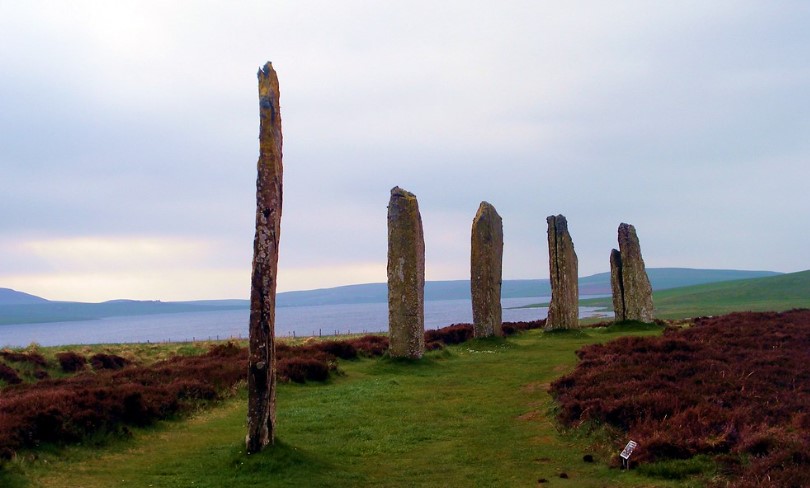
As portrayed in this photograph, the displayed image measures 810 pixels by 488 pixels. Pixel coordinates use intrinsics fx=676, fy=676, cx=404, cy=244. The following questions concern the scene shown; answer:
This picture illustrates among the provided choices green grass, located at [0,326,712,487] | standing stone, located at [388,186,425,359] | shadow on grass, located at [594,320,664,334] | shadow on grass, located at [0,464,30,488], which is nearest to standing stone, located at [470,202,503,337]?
standing stone, located at [388,186,425,359]

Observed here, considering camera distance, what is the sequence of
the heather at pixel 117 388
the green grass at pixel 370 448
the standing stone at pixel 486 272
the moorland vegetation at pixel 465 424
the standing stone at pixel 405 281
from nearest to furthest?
the moorland vegetation at pixel 465 424
the green grass at pixel 370 448
the heather at pixel 117 388
the standing stone at pixel 405 281
the standing stone at pixel 486 272

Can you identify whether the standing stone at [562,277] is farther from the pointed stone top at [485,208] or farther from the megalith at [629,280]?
the pointed stone top at [485,208]

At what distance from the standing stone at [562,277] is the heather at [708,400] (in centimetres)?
1057

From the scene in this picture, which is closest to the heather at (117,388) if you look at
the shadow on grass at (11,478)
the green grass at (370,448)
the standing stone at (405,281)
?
the shadow on grass at (11,478)

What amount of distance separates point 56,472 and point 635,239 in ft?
88.6

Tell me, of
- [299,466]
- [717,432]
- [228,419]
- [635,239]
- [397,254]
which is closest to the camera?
[717,432]

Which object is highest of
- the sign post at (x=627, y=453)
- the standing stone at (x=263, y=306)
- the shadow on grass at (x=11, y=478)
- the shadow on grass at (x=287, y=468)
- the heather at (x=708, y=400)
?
the standing stone at (x=263, y=306)

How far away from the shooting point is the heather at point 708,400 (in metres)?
8.90

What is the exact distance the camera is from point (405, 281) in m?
22.6

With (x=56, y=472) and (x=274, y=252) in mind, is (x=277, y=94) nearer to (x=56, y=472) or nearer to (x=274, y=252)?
(x=274, y=252)

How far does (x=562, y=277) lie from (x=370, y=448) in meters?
20.2

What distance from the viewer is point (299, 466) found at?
10711mm

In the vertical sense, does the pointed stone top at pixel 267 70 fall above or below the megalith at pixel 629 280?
above

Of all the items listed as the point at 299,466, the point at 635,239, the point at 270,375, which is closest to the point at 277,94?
the point at 270,375
